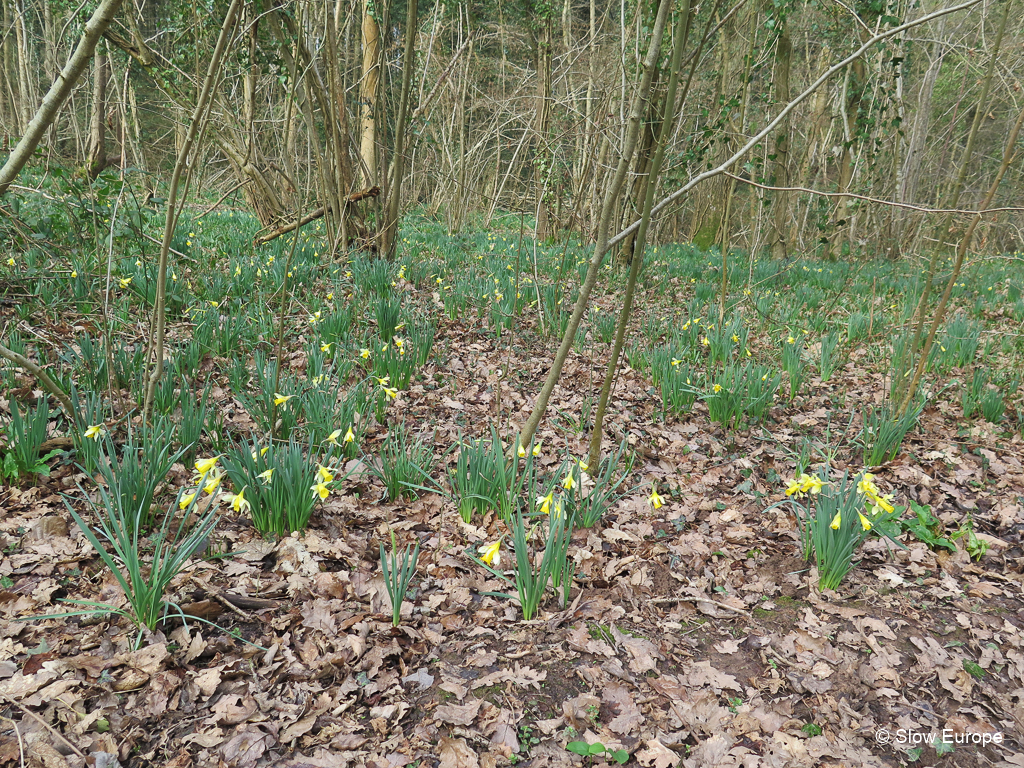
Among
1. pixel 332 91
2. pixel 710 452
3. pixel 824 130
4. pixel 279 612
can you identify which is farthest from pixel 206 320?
pixel 824 130

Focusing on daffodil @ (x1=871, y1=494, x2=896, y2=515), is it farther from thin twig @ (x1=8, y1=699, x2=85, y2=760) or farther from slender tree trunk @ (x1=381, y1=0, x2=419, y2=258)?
slender tree trunk @ (x1=381, y1=0, x2=419, y2=258)

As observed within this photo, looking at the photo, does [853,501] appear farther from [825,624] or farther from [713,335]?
[713,335]

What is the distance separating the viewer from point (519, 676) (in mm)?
1667

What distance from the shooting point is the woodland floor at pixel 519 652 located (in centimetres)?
142

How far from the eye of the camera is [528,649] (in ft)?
5.84

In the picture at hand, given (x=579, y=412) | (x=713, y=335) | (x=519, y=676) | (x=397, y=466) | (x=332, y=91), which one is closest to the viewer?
(x=519, y=676)

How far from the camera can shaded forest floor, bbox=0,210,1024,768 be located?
1.43 metres

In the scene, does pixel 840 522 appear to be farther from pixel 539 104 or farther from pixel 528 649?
pixel 539 104

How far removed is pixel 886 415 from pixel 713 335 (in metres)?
1.29

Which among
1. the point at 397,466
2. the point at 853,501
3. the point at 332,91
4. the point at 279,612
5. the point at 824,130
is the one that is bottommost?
the point at 279,612

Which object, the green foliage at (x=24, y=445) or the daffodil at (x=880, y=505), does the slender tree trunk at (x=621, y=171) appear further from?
the green foliage at (x=24, y=445)

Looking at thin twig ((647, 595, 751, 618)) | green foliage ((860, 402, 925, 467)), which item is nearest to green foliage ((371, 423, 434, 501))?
thin twig ((647, 595, 751, 618))

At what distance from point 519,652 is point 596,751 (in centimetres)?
43

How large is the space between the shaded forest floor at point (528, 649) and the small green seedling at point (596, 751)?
0.04 meters
